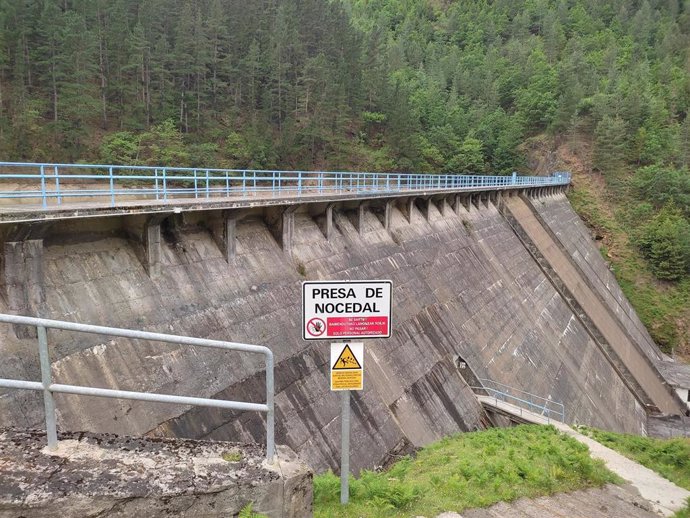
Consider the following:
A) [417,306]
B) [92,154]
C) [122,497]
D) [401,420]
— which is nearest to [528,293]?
[417,306]

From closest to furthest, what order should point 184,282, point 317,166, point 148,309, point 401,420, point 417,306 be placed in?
point 148,309 < point 184,282 < point 401,420 < point 417,306 < point 317,166

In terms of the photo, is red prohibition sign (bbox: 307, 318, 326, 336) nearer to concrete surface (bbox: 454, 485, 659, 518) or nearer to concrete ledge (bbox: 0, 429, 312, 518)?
concrete ledge (bbox: 0, 429, 312, 518)

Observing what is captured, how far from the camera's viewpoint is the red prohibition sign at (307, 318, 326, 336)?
3.86 metres

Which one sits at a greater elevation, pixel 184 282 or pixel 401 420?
pixel 184 282

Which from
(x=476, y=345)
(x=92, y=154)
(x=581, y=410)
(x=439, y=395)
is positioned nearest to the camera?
(x=439, y=395)

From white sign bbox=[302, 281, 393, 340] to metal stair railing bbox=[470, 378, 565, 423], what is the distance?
466 inches

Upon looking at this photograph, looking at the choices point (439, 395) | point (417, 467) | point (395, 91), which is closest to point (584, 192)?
point (395, 91)

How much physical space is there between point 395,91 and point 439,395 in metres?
43.4

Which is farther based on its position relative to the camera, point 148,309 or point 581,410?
point 581,410

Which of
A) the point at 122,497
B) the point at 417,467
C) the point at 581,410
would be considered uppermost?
the point at 122,497

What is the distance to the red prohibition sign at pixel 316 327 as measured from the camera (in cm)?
386

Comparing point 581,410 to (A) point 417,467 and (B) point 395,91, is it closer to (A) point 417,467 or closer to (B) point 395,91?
(A) point 417,467

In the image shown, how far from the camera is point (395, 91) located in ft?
166

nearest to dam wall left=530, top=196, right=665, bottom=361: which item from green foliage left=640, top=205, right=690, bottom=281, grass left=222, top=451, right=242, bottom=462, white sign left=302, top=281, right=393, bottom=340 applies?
green foliage left=640, top=205, right=690, bottom=281
